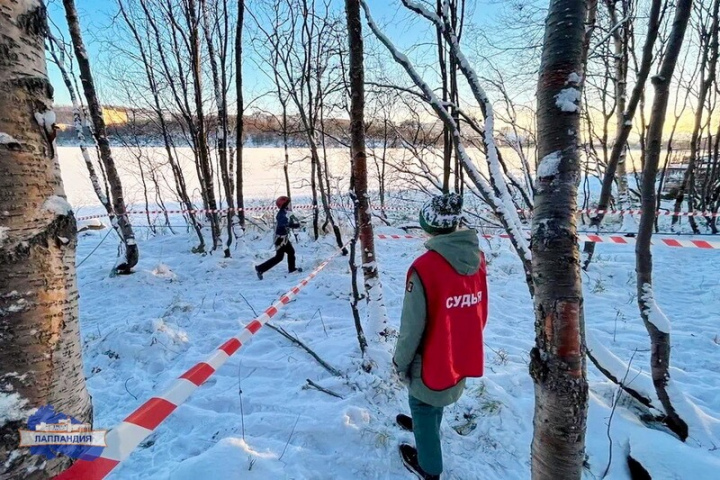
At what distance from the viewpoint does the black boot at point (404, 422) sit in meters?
3.02

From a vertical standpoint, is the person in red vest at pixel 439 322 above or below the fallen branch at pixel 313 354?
above

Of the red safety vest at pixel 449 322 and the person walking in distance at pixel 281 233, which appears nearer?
the red safety vest at pixel 449 322

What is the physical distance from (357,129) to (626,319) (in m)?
5.15

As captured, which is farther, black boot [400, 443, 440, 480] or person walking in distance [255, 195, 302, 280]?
person walking in distance [255, 195, 302, 280]

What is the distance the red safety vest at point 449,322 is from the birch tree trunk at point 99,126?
7854mm

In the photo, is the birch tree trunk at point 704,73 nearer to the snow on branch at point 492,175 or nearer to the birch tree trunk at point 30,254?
the snow on branch at point 492,175

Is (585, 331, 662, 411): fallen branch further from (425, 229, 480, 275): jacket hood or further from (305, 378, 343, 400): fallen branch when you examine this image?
(305, 378, 343, 400): fallen branch

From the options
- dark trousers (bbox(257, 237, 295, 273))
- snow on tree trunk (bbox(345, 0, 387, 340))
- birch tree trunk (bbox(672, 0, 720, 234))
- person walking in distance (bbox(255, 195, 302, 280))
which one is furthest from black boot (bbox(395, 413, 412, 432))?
birch tree trunk (bbox(672, 0, 720, 234))

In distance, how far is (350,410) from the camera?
10.3 feet

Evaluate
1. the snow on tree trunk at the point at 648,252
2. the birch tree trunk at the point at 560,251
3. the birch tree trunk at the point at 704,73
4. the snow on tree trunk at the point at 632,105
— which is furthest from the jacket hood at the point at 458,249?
the birch tree trunk at the point at 704,73

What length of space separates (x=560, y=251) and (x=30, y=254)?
5.57 ft

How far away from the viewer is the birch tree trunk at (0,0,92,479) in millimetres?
827

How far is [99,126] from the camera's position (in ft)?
24.5

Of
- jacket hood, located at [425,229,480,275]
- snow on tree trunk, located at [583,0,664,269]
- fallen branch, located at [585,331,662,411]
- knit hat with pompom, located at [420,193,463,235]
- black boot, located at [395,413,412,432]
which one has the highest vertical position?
snow on tree trunk, located at [583,0,664,269]
